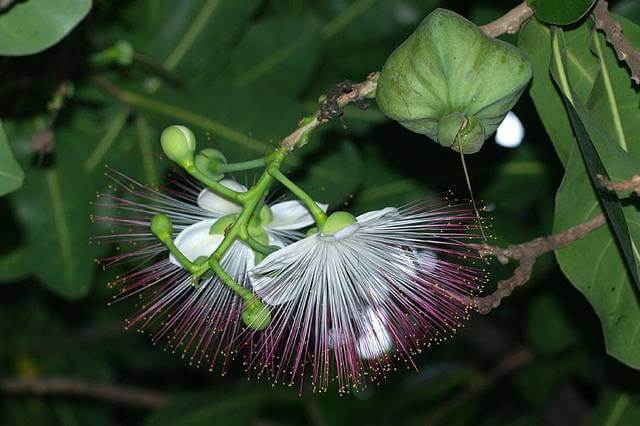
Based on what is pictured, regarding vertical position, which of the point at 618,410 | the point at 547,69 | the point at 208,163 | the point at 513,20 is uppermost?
the point at 513,20

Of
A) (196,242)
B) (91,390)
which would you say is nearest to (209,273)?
(196,242)

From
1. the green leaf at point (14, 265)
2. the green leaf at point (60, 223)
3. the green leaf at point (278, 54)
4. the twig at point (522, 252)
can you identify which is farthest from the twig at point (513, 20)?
the green leaf at point (14, 265)

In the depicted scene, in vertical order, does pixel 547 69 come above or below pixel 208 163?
above

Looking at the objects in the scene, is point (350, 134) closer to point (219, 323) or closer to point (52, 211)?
point (52, 211)

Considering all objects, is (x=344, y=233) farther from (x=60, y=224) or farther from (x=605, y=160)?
(x=60, y=224)

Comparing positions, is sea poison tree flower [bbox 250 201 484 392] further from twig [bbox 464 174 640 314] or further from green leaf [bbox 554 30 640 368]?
green leaf [bbox 554 30 640 368]

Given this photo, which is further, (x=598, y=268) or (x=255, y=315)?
(x=598, y=268)
